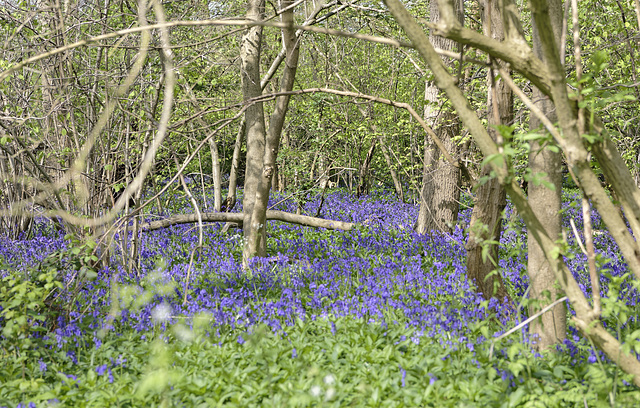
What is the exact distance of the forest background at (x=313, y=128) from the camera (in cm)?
237

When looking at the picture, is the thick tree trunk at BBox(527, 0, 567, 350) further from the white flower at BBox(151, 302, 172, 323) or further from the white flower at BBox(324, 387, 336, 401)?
the white flower at BBox(151, 302, 172, 323)

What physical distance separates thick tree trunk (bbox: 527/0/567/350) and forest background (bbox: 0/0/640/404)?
0.05 feet

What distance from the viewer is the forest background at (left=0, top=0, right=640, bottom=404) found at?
2.37 m

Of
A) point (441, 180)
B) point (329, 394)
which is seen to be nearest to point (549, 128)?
point (329, 394)

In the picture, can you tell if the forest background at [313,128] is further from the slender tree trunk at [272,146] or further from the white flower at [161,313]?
the white flower at [161,313]

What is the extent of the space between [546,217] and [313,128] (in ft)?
31.0

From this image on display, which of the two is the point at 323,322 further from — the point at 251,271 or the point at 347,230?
the point at 347,230

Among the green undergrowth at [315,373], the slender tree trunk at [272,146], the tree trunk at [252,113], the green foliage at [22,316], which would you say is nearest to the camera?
the green undergrowth at [315,373]

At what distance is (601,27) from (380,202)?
6.61 meters

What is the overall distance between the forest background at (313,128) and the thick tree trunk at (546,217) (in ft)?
0.05

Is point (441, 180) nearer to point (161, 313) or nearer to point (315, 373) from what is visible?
point (161, 313)

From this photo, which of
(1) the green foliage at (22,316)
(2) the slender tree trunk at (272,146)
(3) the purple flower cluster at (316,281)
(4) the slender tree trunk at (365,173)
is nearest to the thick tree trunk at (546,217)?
(3) the purple flower cluster at (316,281)

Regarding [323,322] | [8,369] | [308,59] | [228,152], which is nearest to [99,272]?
[8,369]

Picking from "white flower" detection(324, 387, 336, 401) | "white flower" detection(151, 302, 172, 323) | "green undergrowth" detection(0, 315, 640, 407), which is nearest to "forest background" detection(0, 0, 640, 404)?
"green undergrowth" detection(0, 315, 640, 407)
